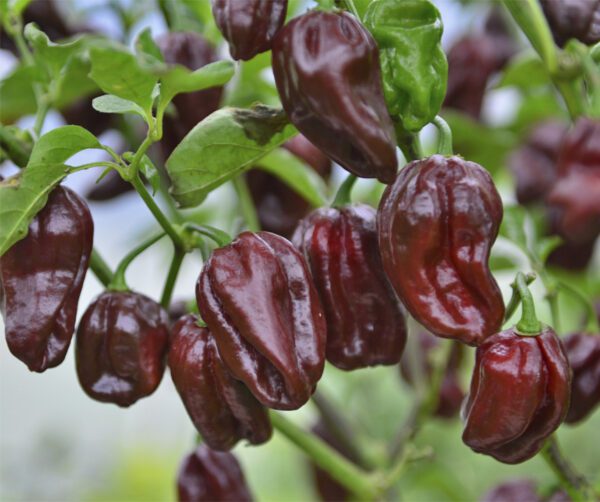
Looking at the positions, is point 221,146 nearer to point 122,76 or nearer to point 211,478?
point 122,76

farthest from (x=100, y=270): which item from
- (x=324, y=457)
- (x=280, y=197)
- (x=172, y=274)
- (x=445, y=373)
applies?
(x=445, y=373)

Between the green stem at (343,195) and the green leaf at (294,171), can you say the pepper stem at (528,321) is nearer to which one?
the green stem at (343,195)

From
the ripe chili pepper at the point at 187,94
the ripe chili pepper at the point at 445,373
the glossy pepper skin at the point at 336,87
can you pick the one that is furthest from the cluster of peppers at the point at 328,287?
the ripe chili pepper at the point at 445,373

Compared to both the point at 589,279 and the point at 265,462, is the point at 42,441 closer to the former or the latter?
the point at 265,462

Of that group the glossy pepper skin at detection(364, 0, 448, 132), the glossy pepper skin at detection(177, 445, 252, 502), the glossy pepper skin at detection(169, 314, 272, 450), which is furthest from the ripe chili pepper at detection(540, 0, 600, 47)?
the glossy pepper skin at detection(177, 445, 252, 502)

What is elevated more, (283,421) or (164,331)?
(164,331)

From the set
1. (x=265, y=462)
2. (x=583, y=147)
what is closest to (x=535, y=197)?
(x=583, y=147)
